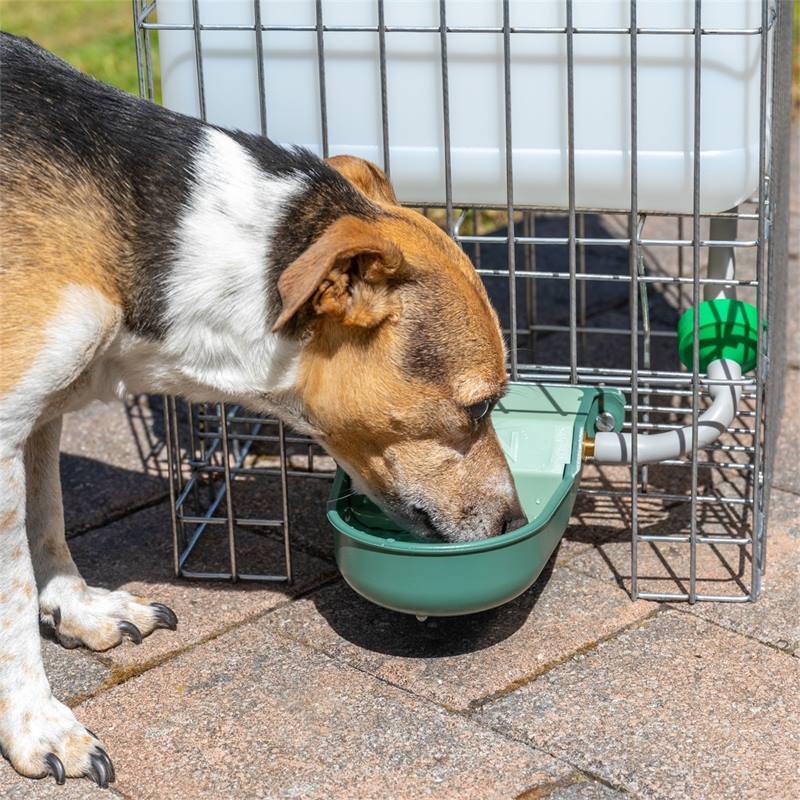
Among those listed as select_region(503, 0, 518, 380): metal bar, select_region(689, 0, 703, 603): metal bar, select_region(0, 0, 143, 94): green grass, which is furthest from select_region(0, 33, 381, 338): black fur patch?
select_region(0, 0, 143, 94): green grass

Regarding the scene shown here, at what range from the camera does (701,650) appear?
3643 millimetres

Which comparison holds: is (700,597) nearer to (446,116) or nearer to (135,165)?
(446,116)

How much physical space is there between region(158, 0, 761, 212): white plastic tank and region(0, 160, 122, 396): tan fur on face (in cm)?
89

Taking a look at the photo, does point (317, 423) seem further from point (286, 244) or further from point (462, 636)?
point (462, 636)

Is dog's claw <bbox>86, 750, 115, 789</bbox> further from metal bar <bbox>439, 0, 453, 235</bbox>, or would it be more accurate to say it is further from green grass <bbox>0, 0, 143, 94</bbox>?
green grass <bbox>0, 0, 143, 94</bbox>

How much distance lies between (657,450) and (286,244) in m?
1.37

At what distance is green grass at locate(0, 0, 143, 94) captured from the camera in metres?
10.0

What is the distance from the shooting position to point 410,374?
3275 mm

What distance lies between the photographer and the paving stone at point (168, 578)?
150 inches

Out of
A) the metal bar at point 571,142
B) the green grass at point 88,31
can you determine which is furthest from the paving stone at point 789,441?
the green grass at point 88,31

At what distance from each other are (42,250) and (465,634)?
164 centimetres

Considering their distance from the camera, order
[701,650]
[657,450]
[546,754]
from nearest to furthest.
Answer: [546,754]
[701,650]
[657,450]

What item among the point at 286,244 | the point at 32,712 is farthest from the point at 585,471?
the point at 32,712

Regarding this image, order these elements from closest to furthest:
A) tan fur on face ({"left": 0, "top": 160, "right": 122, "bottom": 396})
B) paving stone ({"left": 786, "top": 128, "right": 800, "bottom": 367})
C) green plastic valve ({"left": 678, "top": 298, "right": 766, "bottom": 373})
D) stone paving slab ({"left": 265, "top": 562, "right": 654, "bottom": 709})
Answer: tan fur on face ({"left": 0, "top": 160, "right": 122, "bottom": 396}) → stone paving slab ({"left": 265, "top": 562, "right": 654, "bottom": 709}) → green plastic valve ({"left": 678, "top": 298, "right": 766, "bottom": 373}) → paving stone ({"left": 786, "top": 128, "right": 800, "bottom": 367})
